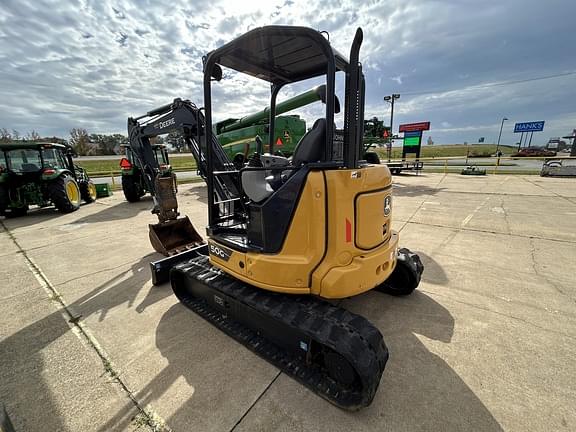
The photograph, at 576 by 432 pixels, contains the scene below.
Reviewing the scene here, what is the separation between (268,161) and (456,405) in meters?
2.52

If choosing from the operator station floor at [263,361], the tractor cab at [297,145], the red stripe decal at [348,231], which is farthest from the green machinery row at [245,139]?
the red stripe decal at [348,231]

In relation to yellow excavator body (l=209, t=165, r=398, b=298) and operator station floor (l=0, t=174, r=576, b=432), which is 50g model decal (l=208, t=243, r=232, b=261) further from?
operator station floor (l=0, t=174, r=576, b=432)

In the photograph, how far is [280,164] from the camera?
2488mm

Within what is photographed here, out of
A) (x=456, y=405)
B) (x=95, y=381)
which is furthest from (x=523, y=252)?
(x=95, y=381)

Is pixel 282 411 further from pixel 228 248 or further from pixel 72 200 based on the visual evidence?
pixel 72 200

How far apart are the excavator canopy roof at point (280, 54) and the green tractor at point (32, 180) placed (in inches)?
346

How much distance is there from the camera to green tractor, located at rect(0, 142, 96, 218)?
7.84 m

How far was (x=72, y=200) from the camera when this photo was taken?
9008mm

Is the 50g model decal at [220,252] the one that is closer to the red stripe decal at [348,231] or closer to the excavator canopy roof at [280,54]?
the red stripe decal at [348,231]

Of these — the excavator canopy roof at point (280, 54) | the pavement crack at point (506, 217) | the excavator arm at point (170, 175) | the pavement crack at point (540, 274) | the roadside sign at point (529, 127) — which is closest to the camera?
the excavator canopy roof at point (280, 54)

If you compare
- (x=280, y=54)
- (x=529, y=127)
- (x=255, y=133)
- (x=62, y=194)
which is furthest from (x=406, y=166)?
(x=529, y=127)

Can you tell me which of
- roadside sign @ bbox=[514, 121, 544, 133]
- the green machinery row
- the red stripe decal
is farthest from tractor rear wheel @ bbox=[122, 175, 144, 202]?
roadside sign @ bbox=[514, 121, 544, 133]

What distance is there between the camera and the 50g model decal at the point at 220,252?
264 centimetres

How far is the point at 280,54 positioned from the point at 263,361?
3119 mm
